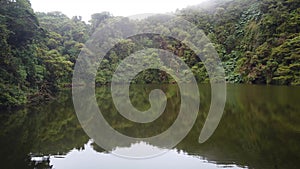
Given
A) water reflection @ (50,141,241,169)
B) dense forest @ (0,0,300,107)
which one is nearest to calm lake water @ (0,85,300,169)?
water reflection @ (50,141,241,169)

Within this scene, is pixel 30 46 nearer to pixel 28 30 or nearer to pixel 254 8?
pixel 28 30

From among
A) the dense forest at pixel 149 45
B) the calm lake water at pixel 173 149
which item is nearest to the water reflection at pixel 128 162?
the calm lake water at pixel 173 149

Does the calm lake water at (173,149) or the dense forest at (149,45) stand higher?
the dense forest at (149,45)

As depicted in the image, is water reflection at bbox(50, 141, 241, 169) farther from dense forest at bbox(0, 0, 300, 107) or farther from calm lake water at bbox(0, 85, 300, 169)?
dense forest at bbox(0, 0, 300, 107)

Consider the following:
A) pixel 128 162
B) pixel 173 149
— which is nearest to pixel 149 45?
pixel 173 149

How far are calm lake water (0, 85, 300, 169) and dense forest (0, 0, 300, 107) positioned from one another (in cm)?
441

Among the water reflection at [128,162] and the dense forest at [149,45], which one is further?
the dense forest at [149,45]

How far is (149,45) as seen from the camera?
4262 cm

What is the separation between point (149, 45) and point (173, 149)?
120 feet

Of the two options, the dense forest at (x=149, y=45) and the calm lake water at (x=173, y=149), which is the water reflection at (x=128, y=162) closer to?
the calm lake water at (x=173, y=149)

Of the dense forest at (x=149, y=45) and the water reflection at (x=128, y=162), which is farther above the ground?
the dense forest at (x=149, y=45)

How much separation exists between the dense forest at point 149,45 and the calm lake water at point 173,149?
14.5 feet

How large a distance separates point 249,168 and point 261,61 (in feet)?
87.0

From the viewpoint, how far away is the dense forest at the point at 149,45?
550 inches
